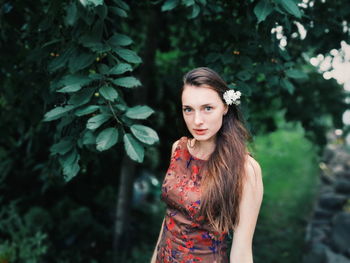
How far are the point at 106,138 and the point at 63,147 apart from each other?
0.93ft

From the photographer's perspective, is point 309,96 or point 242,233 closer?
point 242,233

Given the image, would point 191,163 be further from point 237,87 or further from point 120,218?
point 120,218

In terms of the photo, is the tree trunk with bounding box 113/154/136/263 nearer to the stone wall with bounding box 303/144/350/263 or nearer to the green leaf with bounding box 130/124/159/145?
the stone wall with bounding box 303/144/350/263

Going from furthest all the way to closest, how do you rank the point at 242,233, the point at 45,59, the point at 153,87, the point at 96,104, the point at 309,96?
the point at 153,87 < the point at 309,96 < the point at 45,59 < the point at 96,104 < the point at 242,233

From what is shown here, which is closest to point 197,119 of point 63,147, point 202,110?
point 202,110

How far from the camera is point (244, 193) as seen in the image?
1645 millimetres

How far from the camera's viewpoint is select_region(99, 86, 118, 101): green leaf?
1.60 meters

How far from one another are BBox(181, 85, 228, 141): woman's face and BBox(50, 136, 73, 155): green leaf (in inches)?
21.5

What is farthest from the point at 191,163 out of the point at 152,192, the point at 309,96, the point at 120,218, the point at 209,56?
the point at 152,192

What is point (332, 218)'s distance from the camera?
178 inches

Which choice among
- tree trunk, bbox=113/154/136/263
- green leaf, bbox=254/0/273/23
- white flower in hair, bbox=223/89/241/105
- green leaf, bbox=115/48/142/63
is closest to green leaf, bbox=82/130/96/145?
green leaf, bbox=115/48/142/63

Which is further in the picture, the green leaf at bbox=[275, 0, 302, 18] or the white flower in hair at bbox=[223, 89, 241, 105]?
the white flower in hair at bbox=[223, 89, 241, 105]

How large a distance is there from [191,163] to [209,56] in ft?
2.28

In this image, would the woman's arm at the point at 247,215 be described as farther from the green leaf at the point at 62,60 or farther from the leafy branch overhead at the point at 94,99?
the green leaf at the point at 62,60
